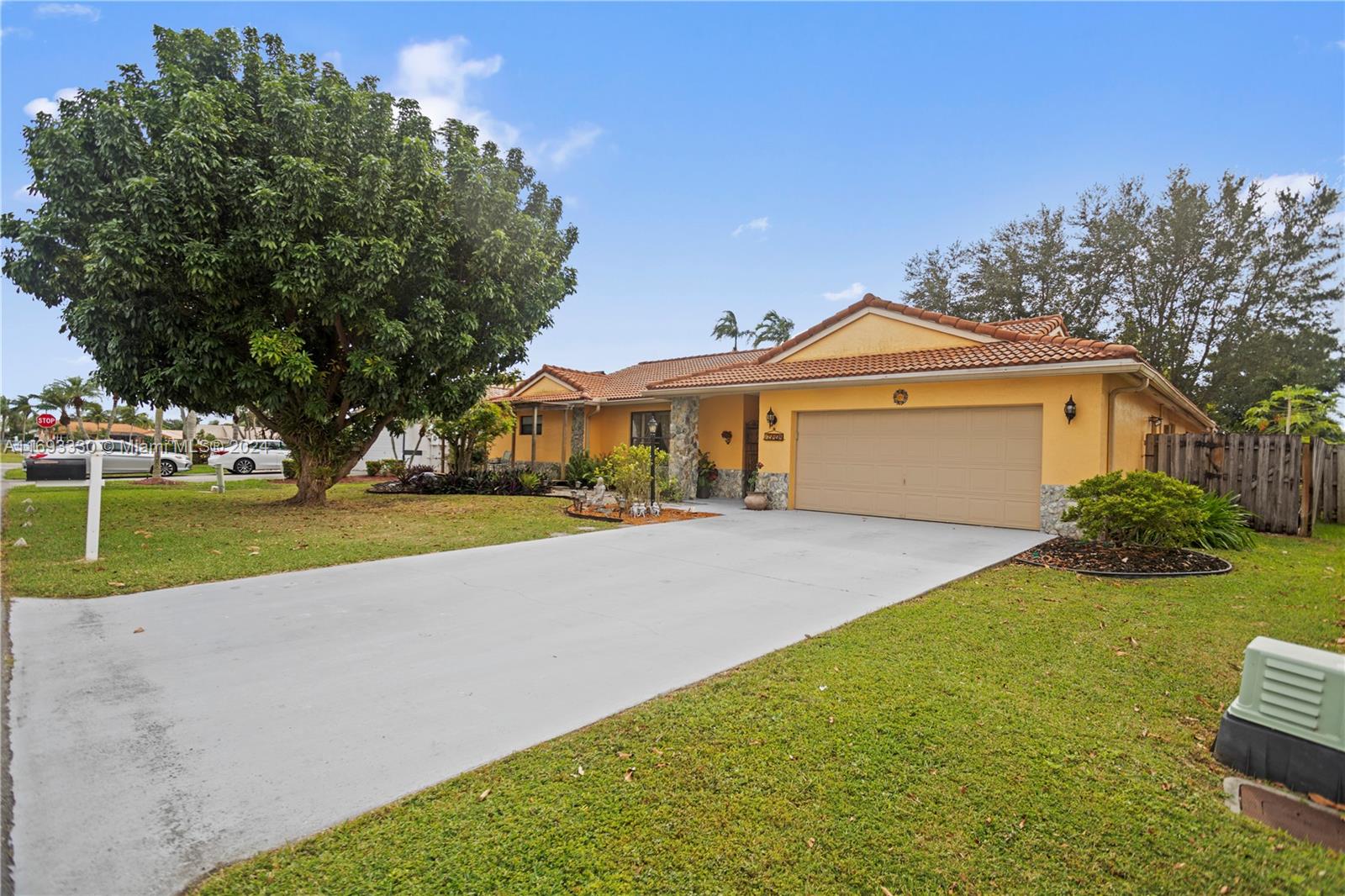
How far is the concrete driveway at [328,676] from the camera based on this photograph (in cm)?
261

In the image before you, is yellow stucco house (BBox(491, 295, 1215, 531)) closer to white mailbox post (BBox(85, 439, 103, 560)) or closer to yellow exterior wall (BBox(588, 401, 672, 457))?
yellow exterior wall (BBox(588, 401, 672, 457))

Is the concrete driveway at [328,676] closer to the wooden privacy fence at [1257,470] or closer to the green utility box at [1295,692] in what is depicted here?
the green utility box at [1295,692]

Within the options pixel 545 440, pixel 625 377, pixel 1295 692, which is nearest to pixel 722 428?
pixel 625 377

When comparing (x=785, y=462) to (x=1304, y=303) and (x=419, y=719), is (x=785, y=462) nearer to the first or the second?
(x=419, y=719)

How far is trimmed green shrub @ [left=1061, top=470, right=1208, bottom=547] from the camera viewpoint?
792cm

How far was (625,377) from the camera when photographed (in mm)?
22219

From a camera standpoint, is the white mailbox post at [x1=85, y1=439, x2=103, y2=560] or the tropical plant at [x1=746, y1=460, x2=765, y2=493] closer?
the white mailbox post at [x1=85, y1=439, x2=103, y2=560]

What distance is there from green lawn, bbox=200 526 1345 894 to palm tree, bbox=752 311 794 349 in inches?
1308

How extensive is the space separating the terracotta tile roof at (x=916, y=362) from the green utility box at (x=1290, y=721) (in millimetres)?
7608

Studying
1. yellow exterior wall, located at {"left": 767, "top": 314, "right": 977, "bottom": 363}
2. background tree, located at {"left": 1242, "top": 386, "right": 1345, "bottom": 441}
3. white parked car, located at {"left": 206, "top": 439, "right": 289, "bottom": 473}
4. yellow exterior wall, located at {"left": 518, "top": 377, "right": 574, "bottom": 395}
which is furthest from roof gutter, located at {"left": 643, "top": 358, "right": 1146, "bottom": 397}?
white parked car, located at {"left": 206, "top": 439, "right": 289, "bottom": 473}

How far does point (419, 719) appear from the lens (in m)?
3.54

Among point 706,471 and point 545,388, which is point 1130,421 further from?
point 545,388

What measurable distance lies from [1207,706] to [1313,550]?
27.5 feet

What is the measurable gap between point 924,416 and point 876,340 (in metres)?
2.37
